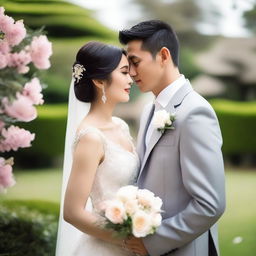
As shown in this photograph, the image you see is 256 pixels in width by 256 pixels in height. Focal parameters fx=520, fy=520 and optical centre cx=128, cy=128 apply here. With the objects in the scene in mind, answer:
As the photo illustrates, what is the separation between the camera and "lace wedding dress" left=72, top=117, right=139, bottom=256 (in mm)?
2615

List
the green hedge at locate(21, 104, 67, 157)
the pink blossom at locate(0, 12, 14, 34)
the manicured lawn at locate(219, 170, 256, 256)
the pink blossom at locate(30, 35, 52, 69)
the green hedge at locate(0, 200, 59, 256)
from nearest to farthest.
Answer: the pink blossom at locate(0, 12, 14, 34) < the pink blossom at locate(30, 35, 52, 69) < the green hedge at locate(0, 200, 59, 256) < the manicured lawn at locate(219, 170, 256, 256) < the green hedge at locate(21, 104, 67, 157)

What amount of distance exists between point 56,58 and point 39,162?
114cm

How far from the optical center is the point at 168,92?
260 cm

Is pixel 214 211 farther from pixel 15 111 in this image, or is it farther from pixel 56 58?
pixel 56 58

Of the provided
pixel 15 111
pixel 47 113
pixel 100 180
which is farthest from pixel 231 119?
pixel 100 180

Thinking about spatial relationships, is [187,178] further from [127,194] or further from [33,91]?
[33,91]

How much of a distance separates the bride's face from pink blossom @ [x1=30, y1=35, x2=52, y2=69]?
2.96ft

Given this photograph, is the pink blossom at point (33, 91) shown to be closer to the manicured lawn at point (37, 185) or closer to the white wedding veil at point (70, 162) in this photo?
the white wedding veil at point (70, 162)

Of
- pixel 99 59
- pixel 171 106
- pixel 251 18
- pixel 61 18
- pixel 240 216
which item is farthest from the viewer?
pixel 61 18

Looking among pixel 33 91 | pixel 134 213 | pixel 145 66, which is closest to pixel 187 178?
pixel 134 213

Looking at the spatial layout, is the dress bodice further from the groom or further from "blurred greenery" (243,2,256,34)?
"blurred greenery" (243,2,256,34)

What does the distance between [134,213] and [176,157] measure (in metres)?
0.35

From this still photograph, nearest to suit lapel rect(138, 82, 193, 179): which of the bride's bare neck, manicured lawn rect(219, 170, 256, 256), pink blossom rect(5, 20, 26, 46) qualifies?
the bride's bare neck

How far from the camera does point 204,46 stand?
5766 millimetres
